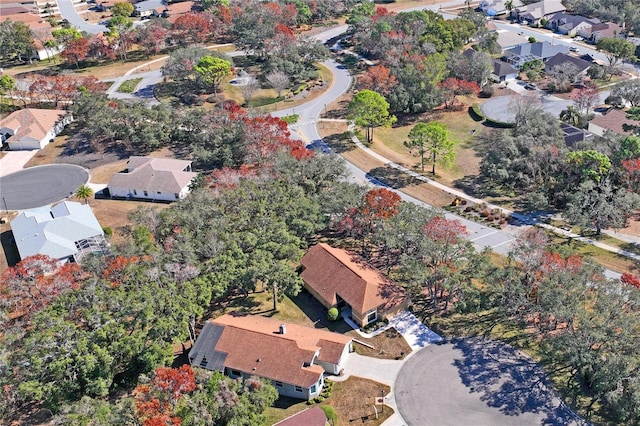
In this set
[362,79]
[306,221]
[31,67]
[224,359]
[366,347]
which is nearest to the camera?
[224,359]

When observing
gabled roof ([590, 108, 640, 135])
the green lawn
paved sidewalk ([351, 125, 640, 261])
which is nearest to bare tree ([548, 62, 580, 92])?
gabled roof ([590, 108, 640, 135])

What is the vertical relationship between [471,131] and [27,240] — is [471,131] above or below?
below

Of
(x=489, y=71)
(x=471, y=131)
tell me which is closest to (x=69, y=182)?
(x=471, y=131)

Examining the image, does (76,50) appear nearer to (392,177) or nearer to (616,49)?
(392,177)

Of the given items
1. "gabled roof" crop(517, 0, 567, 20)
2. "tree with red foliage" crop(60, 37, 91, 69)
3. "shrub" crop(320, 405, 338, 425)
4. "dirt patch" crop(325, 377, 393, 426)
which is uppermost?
"tree with red foliage" crop(60, 37, 91, 69)

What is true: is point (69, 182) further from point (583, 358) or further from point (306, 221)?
point (583, 358)

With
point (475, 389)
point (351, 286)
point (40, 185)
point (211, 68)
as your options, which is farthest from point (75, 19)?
point (475, 389)

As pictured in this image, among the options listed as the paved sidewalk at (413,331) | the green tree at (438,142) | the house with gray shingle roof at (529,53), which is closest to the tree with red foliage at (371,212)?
the paved sidewalk at (413,331)

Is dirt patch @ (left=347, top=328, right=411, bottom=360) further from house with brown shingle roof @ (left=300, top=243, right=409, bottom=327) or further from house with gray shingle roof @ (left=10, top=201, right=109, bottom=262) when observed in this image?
house with gray shingle roof @ (left=10, top=201, right=109, bottom=262)
